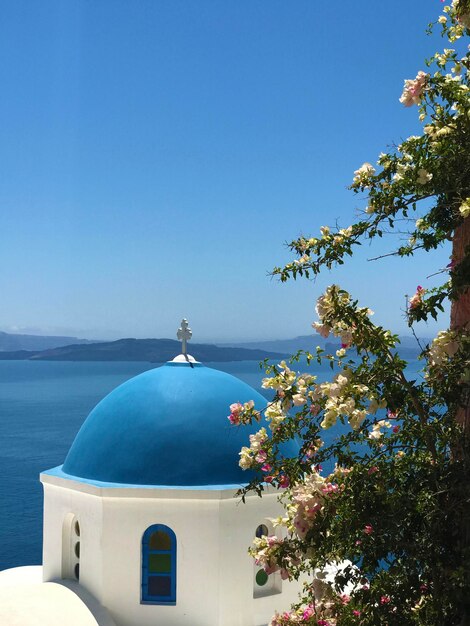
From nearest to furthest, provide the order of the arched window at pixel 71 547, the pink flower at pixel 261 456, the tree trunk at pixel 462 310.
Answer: the tree trunk at pixel 462 310
the pink flower at pixel 261 456
the arched window at pixel 71 547

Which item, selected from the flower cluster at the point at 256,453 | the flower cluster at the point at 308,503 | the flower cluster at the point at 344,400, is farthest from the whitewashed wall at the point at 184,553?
the flower cluster at the point at 344,400

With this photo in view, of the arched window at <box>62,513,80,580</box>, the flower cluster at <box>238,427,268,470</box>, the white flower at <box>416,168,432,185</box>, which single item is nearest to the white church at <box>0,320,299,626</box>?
the arched window at <box>62,513,80,580</box>

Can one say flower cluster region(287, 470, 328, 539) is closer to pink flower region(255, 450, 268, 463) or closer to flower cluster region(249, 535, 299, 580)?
flower cluster region(249, 535, 299, 580)

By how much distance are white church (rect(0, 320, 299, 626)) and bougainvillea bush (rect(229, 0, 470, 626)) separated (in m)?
3.23

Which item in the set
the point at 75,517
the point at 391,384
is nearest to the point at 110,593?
the point at 75,517

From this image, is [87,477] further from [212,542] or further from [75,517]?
[212,542]

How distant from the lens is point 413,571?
4.77 m

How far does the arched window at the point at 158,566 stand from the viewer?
880 cm

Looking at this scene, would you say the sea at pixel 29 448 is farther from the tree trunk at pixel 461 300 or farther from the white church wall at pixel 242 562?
the tree trunk at pixel 461 300

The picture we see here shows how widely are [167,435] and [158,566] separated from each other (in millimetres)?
1431

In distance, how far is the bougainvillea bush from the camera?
468 centimetres

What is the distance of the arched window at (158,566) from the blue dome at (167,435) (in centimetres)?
58

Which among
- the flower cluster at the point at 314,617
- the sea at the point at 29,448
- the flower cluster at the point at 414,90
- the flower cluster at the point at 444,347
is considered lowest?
the sea at the point at 29,448

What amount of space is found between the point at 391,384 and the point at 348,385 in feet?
1.08
